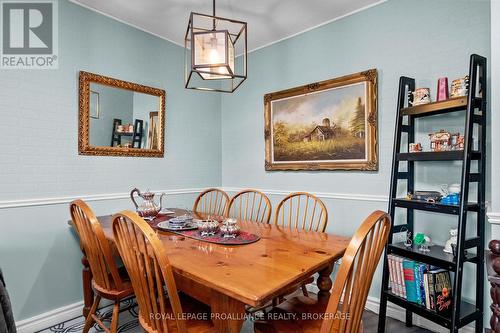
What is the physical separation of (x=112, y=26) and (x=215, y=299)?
252cm

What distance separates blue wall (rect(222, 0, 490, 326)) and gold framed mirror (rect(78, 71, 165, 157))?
40.4 inches

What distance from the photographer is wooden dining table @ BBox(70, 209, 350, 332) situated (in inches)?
40.6

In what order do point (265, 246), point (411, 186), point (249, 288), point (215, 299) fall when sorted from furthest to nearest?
point (411, 186), point (265, 246), point (215, 299), point (249, 288)

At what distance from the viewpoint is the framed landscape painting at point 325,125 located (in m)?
2.33

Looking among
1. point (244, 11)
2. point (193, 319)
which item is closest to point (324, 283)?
point (193, 319)

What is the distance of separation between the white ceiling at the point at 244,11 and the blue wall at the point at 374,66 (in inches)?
5.0

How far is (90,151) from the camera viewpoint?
238 centimetres

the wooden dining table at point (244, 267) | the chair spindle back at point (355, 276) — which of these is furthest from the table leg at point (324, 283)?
the chair spindle back at point (355, 276)

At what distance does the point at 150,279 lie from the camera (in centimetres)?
113

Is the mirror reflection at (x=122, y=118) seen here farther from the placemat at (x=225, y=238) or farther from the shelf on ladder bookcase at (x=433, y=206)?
the shelf on ladder bookcase at (x=433, y=206)

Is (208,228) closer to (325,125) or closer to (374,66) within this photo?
(325,125)

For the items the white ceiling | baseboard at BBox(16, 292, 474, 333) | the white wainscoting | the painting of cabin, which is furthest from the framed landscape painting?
baseboard at BBox(16, 292, 474, 333)

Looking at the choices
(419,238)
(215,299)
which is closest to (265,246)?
(215,299)

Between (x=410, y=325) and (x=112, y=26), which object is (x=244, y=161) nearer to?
(x=112, y=26)
